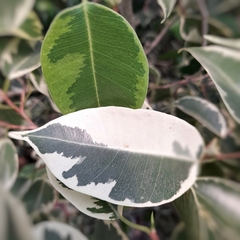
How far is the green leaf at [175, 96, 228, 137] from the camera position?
52cm

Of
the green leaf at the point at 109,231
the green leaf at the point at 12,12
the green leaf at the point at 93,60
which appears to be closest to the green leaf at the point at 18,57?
the green leaf at the point at 12,12

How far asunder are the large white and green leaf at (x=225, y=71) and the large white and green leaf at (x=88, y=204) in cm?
20

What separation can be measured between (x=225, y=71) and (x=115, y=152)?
0.20 metres

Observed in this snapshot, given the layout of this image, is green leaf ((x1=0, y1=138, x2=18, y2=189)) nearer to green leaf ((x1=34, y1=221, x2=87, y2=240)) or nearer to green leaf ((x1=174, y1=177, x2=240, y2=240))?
green leaf ((x1=34, y1=221, x2=87, y2=240))

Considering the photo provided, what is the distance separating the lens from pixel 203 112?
52 cm

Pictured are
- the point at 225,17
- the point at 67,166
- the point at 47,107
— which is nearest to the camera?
Answer: the point at 67,166

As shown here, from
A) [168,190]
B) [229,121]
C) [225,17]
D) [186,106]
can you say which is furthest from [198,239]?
[225,17]

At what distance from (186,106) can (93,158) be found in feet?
0.84

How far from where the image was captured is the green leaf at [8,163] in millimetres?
508

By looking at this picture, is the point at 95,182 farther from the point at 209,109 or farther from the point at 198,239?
the point at 209,109

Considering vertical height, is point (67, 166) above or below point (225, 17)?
above

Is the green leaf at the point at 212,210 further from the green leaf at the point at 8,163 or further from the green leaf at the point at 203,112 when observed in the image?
the green leaf at the point at 8,163

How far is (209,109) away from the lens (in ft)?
1.73

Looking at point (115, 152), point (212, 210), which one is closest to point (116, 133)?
point (115, 152)
